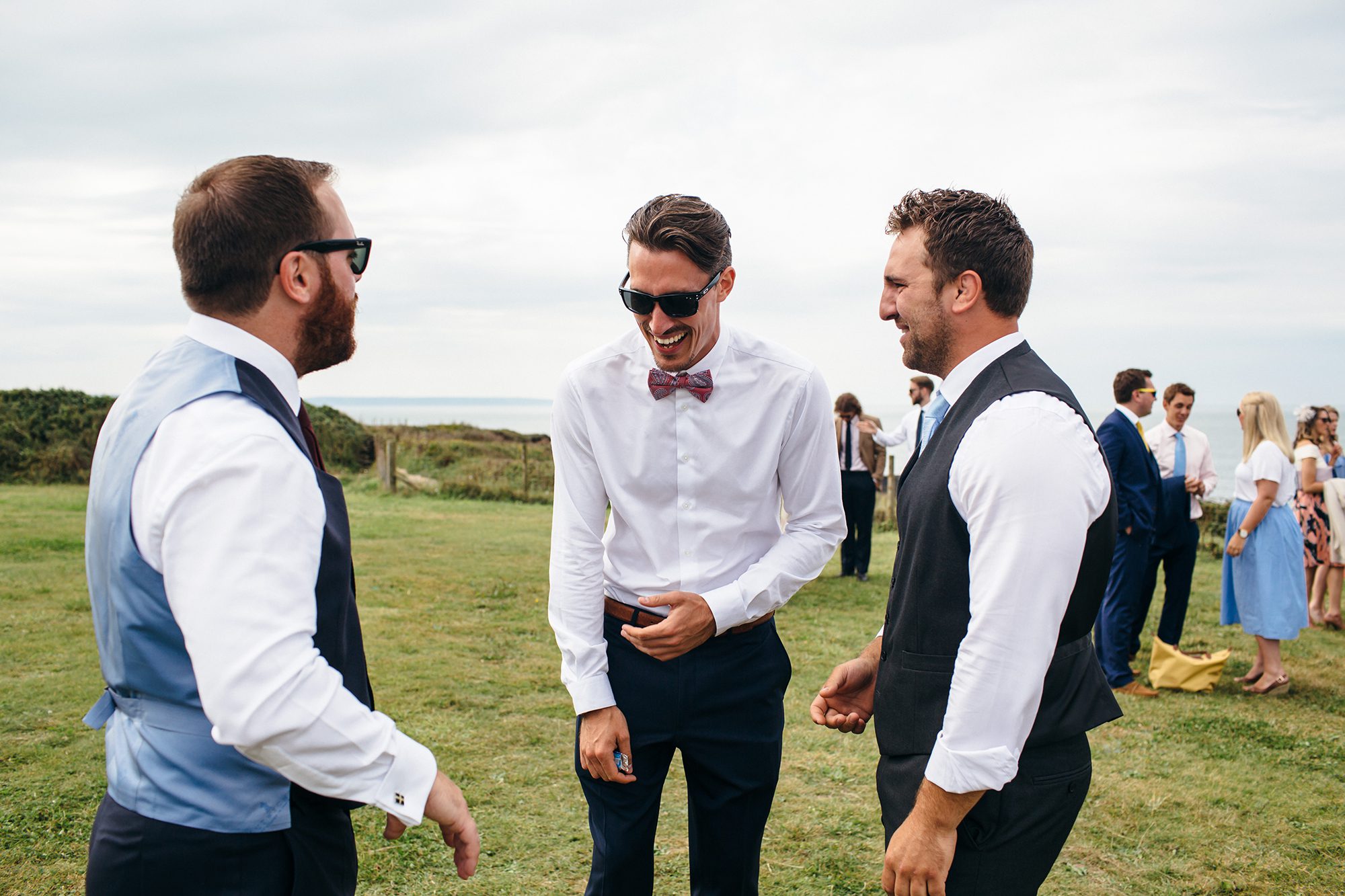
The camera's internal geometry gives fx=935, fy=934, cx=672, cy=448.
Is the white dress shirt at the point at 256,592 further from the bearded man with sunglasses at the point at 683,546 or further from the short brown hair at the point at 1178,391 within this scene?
the short brown hair at the point at 1178,391

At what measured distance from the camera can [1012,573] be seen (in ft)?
5.76

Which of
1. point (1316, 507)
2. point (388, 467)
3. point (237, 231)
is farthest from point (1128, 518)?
point (388, 467)

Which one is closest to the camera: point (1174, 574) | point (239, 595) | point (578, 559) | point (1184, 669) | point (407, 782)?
point (239, 595)

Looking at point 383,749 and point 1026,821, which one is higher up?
point 383,749

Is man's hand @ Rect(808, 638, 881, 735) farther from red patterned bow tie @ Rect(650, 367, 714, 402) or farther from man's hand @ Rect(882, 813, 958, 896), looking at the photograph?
red patterned bow tie @ Rect(650, 367, 714, 402)

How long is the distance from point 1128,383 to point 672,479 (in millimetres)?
5418

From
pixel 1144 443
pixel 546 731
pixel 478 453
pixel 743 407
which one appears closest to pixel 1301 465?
pixel 1144 443

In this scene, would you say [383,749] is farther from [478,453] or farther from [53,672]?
[478,453]

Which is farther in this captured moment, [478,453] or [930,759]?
[478,453]

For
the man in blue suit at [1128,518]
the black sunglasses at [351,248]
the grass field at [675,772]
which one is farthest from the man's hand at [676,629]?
the man in blue suit at [1128,518]

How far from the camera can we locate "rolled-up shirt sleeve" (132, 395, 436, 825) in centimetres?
145

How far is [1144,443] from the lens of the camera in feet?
22.3

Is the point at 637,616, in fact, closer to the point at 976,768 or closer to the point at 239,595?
the point at 976,768

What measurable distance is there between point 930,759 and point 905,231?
1174 mm
